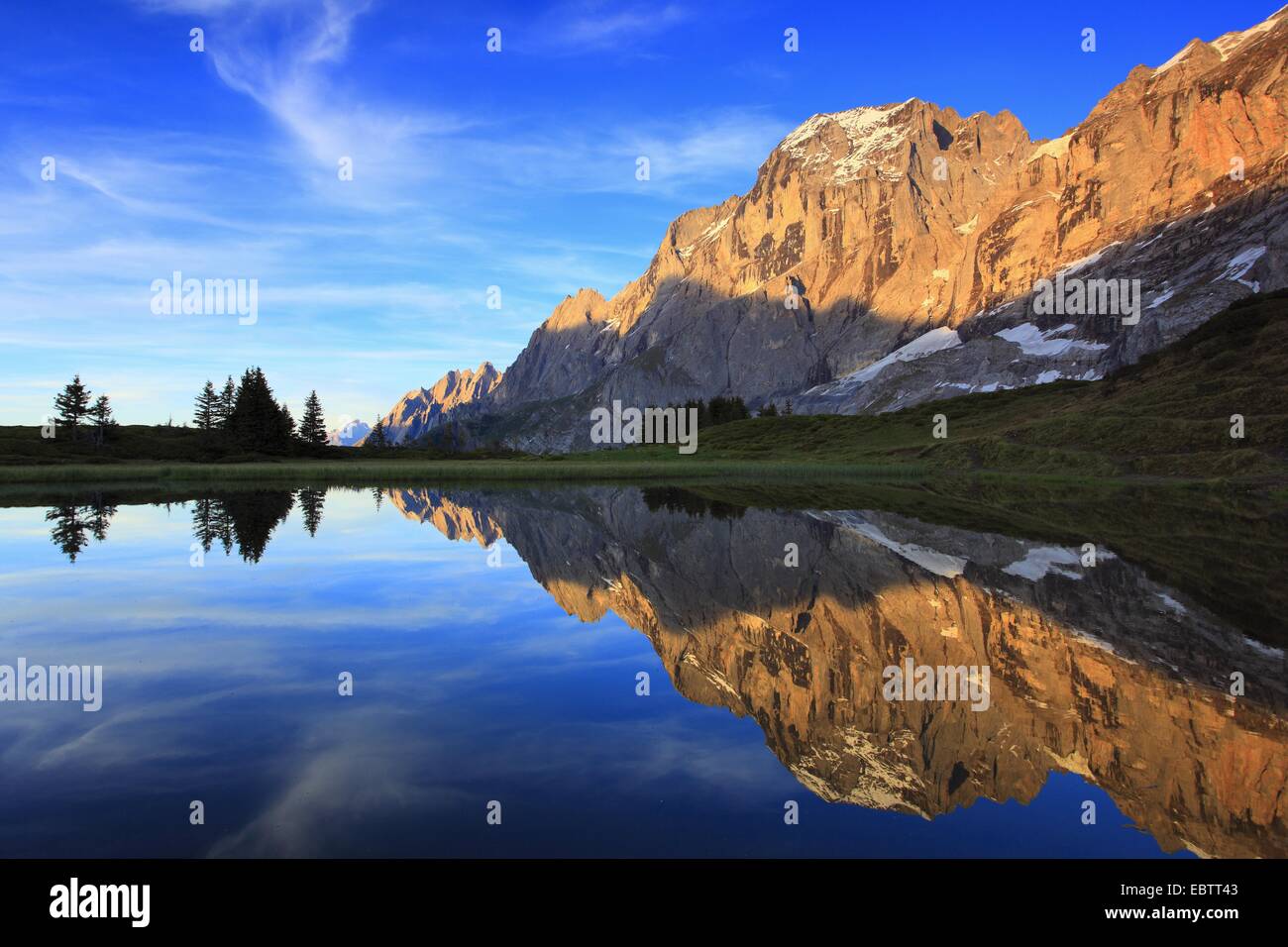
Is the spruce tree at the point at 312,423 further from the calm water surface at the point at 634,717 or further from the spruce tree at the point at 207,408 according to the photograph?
the calm water surface at the point at 634,717

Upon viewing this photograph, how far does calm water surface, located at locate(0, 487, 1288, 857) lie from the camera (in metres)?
8.98

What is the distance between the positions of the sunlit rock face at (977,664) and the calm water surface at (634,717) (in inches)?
2.8

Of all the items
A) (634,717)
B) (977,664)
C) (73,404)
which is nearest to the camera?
(634,717)

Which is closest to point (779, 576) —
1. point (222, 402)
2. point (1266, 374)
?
point (1266, 374)

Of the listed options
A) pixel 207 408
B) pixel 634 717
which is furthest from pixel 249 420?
pixel 634 717

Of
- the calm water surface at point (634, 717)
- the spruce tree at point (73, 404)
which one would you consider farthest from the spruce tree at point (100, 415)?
the calm water surface at point (634, 717)

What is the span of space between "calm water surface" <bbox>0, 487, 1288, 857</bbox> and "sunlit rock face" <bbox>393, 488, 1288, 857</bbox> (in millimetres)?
71

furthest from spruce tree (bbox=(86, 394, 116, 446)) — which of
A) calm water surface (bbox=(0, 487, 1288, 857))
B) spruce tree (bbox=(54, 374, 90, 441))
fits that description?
calm water surface (bbox=(0, 487, 1288, 857))

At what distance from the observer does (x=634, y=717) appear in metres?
13.1

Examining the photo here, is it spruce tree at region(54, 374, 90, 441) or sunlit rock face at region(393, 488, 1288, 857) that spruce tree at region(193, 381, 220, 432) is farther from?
sunlit rock face at region(393, 488, 1288, 857)

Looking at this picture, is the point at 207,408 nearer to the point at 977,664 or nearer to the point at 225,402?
the point at 225,402

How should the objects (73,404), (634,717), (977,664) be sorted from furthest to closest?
(73,404) → (977,664) → (634,717)

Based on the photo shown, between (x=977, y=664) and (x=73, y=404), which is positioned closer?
(x=977, y=664)

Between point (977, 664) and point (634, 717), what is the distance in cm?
731
